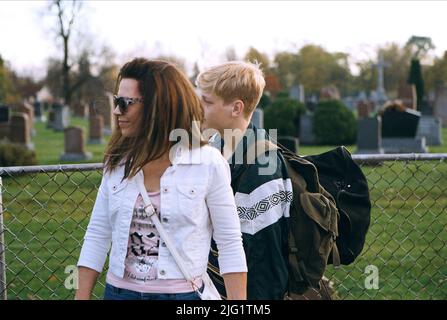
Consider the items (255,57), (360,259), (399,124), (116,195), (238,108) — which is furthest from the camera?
(399,124)

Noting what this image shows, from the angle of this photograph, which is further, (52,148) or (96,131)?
(96,131)

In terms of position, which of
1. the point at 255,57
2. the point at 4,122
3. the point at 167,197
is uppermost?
the point at 255,57

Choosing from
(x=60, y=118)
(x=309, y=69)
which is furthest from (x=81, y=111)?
(x=309, y=69)

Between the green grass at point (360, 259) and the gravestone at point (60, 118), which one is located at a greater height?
the green grass at point (360, 259)

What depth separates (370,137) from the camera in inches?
633

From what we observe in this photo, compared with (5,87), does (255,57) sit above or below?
above

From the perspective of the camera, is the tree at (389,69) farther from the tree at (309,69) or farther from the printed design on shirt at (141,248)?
the printed design on shirt at (141,248)

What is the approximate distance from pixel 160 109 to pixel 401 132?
1533 cm

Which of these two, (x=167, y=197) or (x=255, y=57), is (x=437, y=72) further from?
(x=167, y=197)

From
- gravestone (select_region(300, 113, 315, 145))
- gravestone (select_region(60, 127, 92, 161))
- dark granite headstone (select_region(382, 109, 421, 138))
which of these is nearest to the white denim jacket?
dark granite headstone (select_region(382, 109, 421, 138))

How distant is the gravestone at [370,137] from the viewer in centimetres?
1598

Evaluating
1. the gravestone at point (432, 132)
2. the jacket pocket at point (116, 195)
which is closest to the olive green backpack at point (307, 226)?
the jacket pocket at point (116, 195)

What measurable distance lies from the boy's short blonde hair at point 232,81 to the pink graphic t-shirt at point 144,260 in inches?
27.8

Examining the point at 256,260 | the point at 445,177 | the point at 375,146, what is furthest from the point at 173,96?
the point at 375,146
